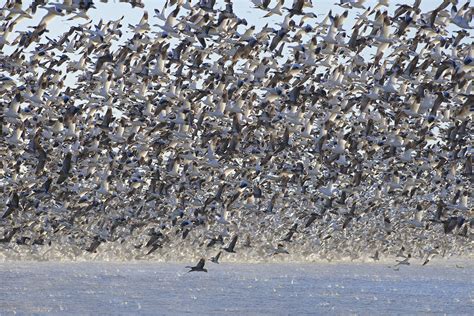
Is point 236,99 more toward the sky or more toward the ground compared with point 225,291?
A: more toward the sky

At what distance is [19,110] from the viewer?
35.8m

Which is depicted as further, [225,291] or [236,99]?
[225,291]

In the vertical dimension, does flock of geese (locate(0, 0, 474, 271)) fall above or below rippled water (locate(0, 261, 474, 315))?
above

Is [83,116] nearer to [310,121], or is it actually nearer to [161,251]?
[310,121]

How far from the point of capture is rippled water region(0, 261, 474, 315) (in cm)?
4912

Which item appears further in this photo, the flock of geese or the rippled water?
the rippled water

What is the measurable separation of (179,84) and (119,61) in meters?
3.11

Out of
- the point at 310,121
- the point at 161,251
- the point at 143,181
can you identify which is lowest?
the point at 161,251

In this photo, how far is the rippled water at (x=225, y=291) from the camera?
49.1 m

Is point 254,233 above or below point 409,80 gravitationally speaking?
below

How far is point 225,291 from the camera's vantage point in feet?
206

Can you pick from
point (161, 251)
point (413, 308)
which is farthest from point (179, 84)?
point (161, 251)

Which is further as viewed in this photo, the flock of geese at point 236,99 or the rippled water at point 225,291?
the rippled water at point 225,291

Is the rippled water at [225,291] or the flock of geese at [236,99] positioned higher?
the flock of geese at [236,99]
